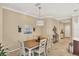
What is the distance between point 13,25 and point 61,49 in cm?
128

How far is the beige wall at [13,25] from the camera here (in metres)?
2.48

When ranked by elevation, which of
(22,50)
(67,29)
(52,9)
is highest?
(52,9)

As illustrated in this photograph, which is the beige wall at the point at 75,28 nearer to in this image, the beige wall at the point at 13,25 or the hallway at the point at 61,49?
the hallway at the point at 61,49

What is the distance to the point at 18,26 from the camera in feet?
8.43

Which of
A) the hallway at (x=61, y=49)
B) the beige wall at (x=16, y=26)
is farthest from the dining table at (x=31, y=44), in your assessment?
the hallway at (x=61, y=49)

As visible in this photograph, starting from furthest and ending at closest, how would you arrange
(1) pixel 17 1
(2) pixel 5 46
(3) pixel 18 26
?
(3) pixel 18 26 → (2) pixel 5 46 → (1) pixel 17 1

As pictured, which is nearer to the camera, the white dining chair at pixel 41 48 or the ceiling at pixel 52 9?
the ceiling at pixel 52 9

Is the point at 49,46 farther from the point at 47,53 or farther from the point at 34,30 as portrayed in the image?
the point at 34,30

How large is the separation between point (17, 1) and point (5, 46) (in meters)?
1.04

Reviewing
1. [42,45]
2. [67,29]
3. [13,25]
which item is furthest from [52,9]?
[13,25]

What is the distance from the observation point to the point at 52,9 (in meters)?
2.48

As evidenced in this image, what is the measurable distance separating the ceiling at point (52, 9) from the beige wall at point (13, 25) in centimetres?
15

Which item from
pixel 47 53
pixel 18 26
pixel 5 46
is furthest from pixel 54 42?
pixel 5 46

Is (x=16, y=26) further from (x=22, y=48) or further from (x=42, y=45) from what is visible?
(x=42, y=45)
